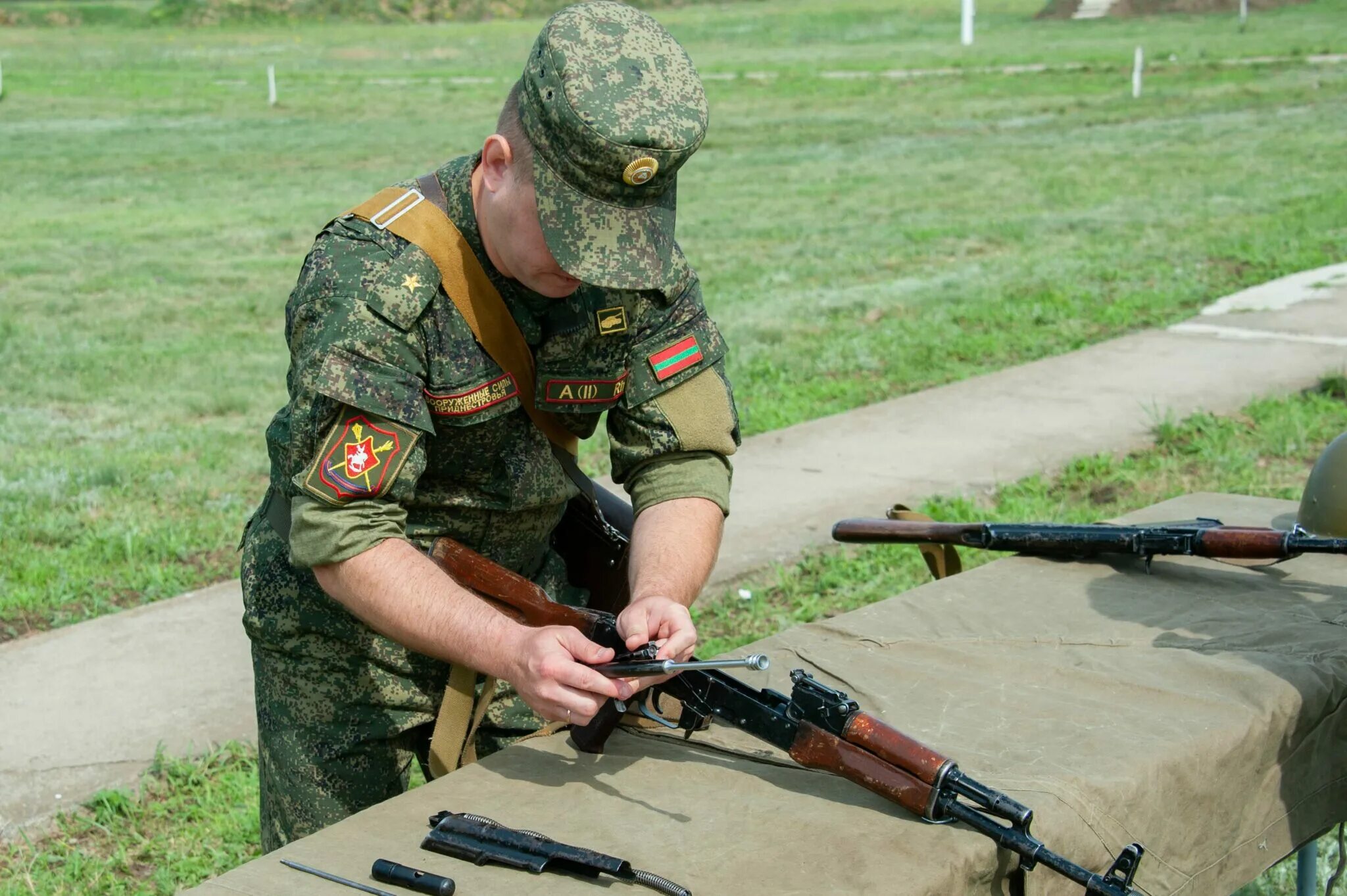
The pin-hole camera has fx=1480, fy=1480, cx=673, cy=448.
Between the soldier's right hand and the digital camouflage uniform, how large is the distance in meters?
0.32

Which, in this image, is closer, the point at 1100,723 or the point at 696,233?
the point at 1100,723

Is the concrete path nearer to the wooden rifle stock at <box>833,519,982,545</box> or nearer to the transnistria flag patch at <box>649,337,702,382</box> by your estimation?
the wooden rifle stock at <box>833,519,982,545</box>

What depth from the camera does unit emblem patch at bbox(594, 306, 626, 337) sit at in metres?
2.57

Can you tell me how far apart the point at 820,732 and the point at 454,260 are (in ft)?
3.15

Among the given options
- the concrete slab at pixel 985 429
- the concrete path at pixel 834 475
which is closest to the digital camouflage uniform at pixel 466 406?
the concrete path at pixel 834 475

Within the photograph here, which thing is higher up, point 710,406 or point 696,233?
point 710,406

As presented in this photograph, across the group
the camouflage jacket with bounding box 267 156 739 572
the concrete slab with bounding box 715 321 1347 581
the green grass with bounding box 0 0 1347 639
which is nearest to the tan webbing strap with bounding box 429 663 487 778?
the camouflage jacket with bounding box 267 156 739 572

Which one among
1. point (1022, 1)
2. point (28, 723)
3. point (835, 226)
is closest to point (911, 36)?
point (1022, 1)

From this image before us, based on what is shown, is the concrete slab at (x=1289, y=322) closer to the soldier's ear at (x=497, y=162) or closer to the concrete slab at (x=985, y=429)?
the concrete slab at (x=985, y=429)

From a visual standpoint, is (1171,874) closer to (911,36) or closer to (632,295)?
(632,295)

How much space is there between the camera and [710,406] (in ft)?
8.82

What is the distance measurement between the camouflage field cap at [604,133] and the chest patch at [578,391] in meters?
0.29

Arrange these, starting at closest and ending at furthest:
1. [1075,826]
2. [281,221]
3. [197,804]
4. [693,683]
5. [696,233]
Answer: [1075,826], [693,683], [197,804], [696,233], [281,221]

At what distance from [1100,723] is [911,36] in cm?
4434
